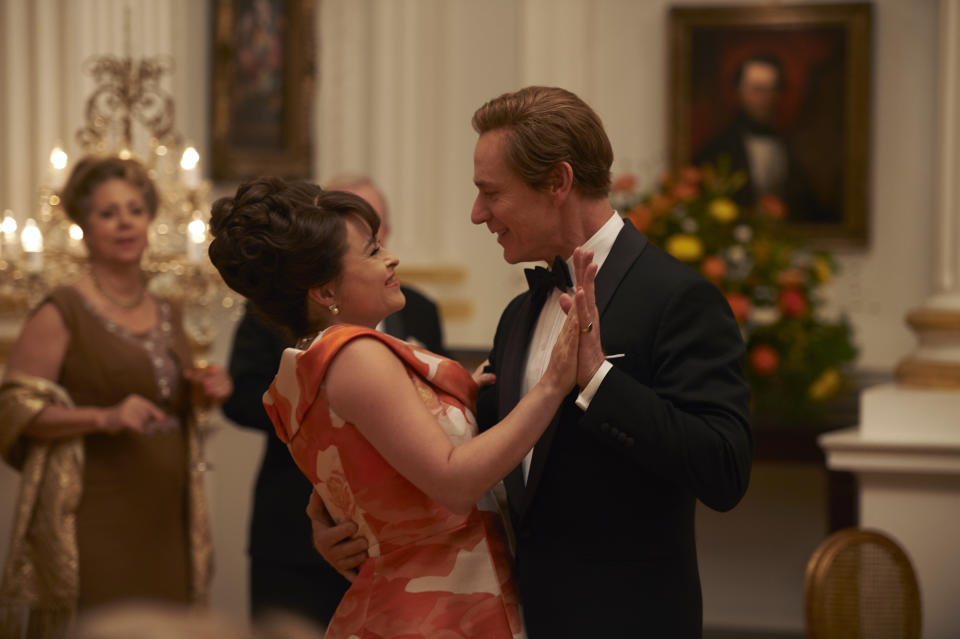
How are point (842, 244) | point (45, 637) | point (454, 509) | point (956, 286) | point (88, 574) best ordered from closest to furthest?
1. point (454, 509)
2. point (45, 637)
3. point (88, 574)
4. point (956, 286)
5. point (842, 244)

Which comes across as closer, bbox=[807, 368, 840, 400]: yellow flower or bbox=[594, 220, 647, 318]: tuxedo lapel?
bbox=[594, 220, 647, 318]: tuxedo lapel

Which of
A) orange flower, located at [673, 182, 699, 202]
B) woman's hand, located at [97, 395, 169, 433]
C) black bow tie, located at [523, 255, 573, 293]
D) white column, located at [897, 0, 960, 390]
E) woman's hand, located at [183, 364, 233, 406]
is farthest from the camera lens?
orange flower, located at [673, 182, 699, 202]

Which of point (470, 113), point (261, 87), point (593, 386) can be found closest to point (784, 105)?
point (470, 113)

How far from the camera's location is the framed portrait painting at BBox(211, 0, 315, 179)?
230 inches

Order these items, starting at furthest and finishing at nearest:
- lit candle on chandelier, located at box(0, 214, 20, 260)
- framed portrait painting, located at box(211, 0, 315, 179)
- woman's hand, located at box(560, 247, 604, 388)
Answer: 1. framed portrait painting, located at box(211, 0, 315, 179)
2. lit candle on chandelier, located at box(0, 214, 20, 260)
3. woman's hand, located at box(560, 247, 604, 388)

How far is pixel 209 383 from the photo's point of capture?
3.72m

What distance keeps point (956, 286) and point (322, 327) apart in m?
2.85

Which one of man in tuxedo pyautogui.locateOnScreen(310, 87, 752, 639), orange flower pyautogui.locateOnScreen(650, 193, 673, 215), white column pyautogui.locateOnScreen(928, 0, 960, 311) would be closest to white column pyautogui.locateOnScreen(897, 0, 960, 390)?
white column pyautogui.locateOnScreen(928, 0, 960, 311)

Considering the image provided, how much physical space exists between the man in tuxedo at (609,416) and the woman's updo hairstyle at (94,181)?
76.7 inches

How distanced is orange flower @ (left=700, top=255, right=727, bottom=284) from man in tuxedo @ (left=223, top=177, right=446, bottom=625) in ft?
5.56

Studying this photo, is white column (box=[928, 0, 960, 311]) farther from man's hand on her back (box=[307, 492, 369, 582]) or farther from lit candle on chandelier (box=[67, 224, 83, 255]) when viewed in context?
lit candle on chandelier (box=[67, 224, 83, 255])

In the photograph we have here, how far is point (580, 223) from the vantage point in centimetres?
220

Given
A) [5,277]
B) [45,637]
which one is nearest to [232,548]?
[5,277]

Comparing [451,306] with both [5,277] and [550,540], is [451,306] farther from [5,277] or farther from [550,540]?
[550,540]
